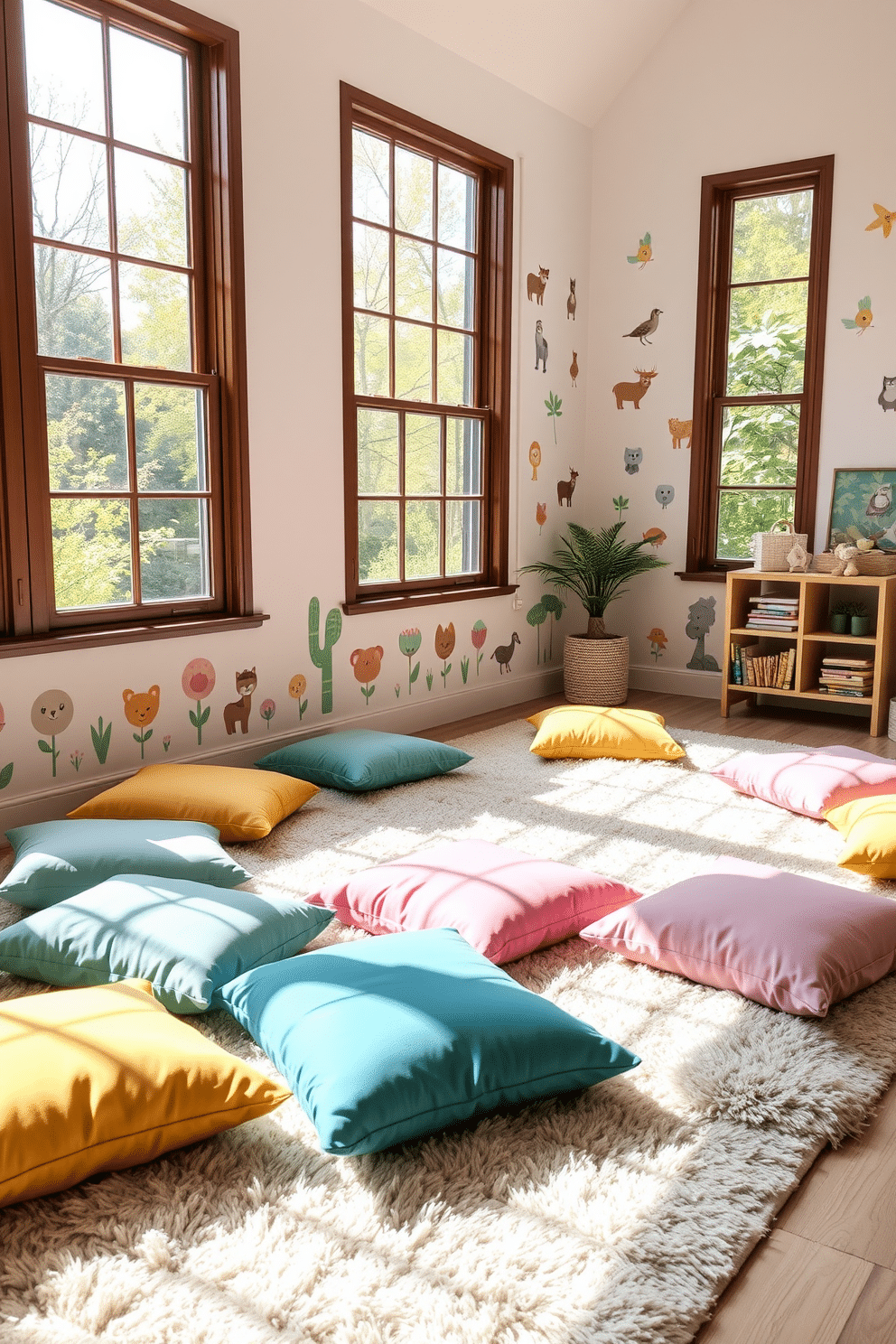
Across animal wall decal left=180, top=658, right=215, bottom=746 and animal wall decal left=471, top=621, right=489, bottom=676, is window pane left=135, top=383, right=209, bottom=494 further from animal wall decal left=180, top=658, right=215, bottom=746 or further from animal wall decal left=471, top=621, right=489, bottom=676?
animal wall decal left=471, top=621, right=489, bottom=676

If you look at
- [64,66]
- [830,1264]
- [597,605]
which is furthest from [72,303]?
[830,1264]

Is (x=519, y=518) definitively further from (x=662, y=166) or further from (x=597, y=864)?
(x=597, y=864)

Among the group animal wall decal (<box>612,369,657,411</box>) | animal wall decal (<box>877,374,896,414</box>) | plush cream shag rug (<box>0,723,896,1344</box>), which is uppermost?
animal wall decal (<box>612,369,657,411</box>)

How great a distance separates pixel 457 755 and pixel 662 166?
3.46 meters

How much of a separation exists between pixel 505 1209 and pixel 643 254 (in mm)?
5096

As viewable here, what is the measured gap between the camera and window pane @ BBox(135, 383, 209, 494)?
140 inches

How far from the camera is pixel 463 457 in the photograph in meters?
5.05

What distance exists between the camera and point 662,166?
17.8 feet

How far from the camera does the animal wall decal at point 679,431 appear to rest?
216 inches

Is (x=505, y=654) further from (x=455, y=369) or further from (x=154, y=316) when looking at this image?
(x=154, y=316)

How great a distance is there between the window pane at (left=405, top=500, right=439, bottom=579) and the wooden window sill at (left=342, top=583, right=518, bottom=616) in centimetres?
11

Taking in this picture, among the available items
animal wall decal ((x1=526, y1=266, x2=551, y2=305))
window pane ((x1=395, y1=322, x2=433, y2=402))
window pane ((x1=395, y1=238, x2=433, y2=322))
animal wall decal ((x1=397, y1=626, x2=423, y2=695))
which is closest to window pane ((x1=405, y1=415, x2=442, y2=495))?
window pane ((x1=395, y1=322, x2=433, y2=402))

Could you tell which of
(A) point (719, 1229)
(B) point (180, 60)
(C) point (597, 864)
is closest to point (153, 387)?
(B) point (180, 60)

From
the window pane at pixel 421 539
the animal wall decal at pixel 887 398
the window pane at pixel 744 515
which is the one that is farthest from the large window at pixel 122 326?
the animal wall decal at pixel 887 398
